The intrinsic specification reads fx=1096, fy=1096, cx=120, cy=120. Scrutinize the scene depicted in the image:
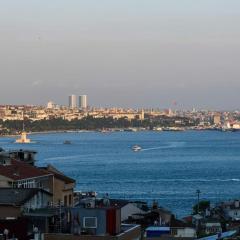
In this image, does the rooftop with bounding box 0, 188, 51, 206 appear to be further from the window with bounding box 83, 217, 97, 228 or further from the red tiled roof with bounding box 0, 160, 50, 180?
the red tiled roof with bounding box 0, 160, 50, 180

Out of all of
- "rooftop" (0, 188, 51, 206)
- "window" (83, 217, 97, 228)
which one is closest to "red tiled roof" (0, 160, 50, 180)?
"rooftop" (0, 188, 51, 206)

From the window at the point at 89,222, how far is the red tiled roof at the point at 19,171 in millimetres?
3788

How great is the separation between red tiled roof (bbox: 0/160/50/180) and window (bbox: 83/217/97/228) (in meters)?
3.79

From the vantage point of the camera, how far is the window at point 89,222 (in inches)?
321

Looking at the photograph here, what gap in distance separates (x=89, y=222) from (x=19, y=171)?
4452mm

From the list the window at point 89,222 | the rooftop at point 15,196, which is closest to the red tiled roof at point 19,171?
the rooftop at point 15,196

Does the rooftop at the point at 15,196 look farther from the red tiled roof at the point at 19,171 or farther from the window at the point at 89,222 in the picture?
the red tiled roof at the point at 19,171

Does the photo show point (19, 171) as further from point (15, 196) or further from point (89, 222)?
point (89, 222)

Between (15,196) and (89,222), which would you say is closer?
(89,222)

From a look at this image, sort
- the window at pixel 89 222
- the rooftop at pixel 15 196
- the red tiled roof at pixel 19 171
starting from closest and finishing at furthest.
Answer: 1. the window at pixel 89 222
2. the rooftop at pixel 15 196
3. the red tiled roof at pixel 19 171

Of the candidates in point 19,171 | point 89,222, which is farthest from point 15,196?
point 19,171

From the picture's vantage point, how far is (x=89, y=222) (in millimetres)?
8203

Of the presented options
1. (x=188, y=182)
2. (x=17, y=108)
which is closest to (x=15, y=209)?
(x=188, y=182)

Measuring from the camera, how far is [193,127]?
18838cm
